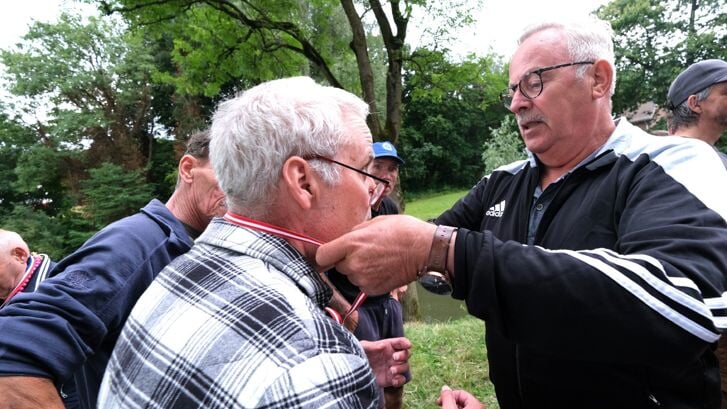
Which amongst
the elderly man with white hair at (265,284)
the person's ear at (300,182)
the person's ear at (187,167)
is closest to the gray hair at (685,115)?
the elderly man with white hair at (265,284)

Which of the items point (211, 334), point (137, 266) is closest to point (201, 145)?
point (137, 266)

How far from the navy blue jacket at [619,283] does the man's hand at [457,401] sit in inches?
8.1

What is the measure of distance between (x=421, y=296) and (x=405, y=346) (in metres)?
11.0

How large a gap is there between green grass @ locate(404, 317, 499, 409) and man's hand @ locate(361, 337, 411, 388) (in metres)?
2.11

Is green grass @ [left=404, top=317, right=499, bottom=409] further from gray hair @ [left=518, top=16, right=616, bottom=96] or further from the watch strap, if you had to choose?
the watch strap

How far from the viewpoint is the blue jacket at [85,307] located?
5.06ft

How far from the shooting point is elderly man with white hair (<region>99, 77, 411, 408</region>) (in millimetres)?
1031

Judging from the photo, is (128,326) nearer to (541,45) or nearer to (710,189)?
(710,189)

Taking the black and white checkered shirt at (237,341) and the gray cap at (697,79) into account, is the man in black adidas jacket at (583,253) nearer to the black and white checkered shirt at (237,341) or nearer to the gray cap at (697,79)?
the black and white checkered shirt at (237,341)

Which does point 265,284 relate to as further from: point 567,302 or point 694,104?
point 694,104

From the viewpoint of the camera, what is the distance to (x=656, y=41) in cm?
2922

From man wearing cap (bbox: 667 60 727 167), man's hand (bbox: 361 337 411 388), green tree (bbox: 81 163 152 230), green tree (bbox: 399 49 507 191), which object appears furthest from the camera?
green tree (bbox: 399 49 507 191)

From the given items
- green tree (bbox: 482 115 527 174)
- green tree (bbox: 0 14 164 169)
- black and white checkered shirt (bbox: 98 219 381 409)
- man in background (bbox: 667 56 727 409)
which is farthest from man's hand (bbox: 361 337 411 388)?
green tree (bbox: 482 115 527 174)

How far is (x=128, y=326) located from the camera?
4.24 ft
